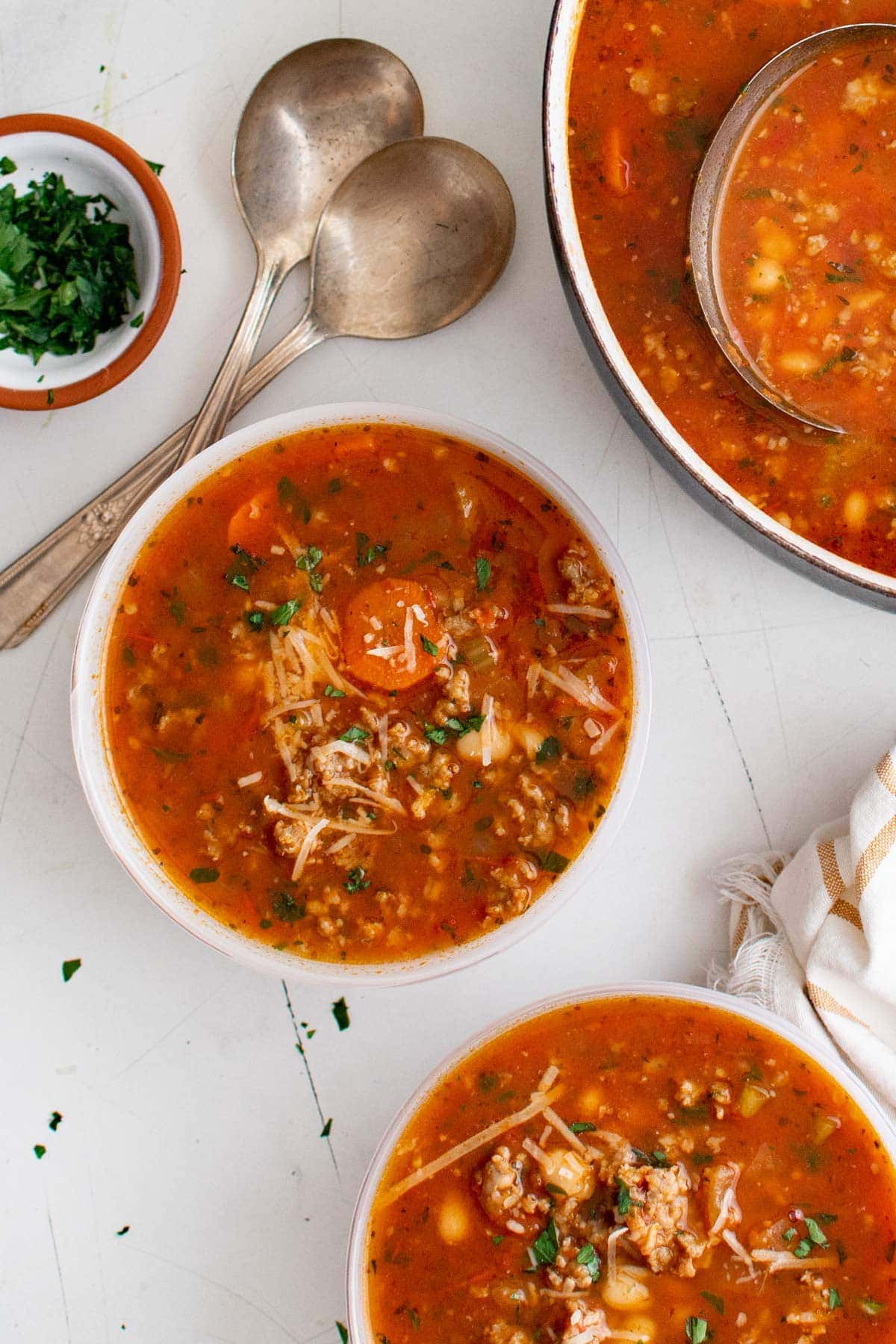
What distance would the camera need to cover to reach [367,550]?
2.39 metres

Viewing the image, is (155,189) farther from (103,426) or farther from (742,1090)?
(742,1090)

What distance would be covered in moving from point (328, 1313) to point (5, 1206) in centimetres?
84

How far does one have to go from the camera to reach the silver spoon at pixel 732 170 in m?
2.24

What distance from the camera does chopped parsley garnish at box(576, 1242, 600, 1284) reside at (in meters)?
2.35

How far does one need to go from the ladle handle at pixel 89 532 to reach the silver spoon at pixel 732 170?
91 centimetres

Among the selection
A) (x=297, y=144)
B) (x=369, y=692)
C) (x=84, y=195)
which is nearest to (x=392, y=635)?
(x=369, y=692)

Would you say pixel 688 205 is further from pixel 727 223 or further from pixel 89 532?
pixel 89 532

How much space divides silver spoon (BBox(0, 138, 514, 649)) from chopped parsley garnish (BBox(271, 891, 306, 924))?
0.91 m

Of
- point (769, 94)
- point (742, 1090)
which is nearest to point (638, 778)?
point (742, 1090)

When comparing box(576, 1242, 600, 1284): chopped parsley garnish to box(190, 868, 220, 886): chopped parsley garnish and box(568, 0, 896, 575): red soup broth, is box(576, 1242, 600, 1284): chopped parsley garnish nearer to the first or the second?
box(190, 868, 220, 886): chopped parsley garnish

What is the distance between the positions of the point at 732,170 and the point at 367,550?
3.64 ft

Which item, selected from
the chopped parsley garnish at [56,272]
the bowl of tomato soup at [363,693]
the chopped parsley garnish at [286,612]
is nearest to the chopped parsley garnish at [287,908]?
the bowl of tomato soup at [363,693]

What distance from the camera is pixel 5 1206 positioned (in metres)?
2.65

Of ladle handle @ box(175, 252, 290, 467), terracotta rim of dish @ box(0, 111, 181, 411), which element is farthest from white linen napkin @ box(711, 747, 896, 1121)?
terracotta rim of dish @ box(0, 111, 181, 411)
